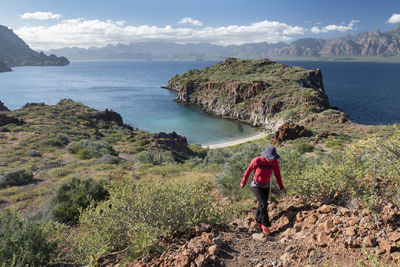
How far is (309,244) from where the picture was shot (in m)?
4.02

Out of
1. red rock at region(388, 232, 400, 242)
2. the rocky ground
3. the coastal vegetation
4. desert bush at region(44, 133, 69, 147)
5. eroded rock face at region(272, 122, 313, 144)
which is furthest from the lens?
eroded rock face at region(272, 122, 313, 144)

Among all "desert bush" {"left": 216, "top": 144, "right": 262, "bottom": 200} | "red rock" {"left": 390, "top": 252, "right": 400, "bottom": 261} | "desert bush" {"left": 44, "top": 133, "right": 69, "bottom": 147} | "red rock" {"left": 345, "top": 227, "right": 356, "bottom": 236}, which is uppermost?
"red rock" {"left": 390, "top": 252, "right": 400, "bottom": 261}

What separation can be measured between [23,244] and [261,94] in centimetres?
5271

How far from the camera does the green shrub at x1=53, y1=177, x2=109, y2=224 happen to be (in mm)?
6676

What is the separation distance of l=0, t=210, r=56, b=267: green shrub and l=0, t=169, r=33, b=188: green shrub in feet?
25.4

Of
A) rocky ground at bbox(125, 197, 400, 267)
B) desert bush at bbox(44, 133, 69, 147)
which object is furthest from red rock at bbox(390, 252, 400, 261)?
desert bush at bbox(44, 133, 69, 147)

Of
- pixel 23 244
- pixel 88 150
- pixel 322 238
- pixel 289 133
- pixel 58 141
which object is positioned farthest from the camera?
pixel 289 133

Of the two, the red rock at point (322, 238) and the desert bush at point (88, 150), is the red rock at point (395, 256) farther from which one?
A: the desert bush at point (88, 150)

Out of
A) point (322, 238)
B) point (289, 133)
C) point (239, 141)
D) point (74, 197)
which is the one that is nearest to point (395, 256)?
point (322, 238)

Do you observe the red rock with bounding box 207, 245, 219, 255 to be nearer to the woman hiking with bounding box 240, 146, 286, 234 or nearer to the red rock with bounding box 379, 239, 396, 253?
the woman hiking with bounding box 240, 146, 286, 234

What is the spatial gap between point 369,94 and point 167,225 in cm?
8737

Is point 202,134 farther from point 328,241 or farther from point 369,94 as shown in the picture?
point 369,94

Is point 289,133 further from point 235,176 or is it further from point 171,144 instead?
point 235,176

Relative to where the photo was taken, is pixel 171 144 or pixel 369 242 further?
pixel 171 144
